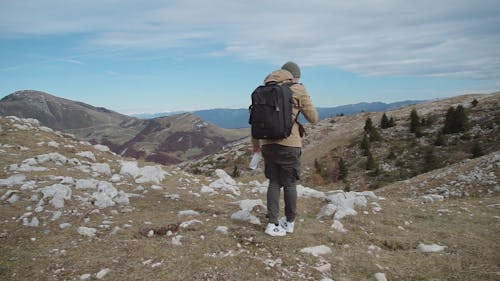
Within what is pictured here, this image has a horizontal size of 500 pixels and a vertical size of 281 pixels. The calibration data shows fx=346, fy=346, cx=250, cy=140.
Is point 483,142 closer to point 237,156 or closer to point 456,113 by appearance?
point 456,113

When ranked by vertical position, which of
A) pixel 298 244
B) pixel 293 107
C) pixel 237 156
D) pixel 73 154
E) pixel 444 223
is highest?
pixel 293 107

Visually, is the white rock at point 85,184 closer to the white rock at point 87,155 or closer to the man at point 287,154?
the white rock at point 87,155

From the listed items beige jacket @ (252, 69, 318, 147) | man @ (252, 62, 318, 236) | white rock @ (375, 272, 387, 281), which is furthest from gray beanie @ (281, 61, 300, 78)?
white rock @ (375, 272, 387, 281)

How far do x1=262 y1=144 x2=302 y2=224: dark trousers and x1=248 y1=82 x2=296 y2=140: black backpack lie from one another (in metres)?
0.39

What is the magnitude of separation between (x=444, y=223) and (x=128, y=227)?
8320mm

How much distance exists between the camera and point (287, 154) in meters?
7.31

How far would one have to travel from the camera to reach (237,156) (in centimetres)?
6756

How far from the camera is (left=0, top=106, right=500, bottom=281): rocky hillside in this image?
6086mm

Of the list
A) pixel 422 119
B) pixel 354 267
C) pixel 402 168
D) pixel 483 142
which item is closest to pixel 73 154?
pixel 354 267

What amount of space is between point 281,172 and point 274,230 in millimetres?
1269

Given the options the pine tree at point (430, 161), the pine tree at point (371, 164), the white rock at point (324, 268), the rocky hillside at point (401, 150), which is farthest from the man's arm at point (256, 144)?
the pine tree at point (371, 164)

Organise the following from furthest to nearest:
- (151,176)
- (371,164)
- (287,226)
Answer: (371,164) < (151,176) < (287,226)

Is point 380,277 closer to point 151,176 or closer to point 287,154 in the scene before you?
point 287,154

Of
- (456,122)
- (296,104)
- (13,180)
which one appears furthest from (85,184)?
(456,122)
